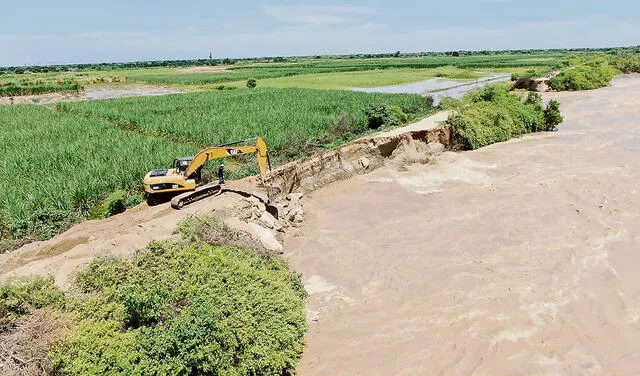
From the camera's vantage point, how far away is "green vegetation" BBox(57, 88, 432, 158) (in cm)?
1916

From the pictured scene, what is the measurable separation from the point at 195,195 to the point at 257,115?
507 inches

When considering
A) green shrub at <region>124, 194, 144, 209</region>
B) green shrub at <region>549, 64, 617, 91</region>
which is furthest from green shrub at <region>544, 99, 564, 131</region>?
green shrub at <region>124, 194, 144, 209</region>

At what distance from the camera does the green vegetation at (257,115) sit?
1916 cm

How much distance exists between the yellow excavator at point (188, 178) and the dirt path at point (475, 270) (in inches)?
106

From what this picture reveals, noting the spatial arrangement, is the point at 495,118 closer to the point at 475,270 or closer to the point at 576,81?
the point at 475,270

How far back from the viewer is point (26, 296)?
6461mm

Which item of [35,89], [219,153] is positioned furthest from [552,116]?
[35,89]

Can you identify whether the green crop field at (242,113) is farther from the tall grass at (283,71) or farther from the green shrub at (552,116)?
the tall grass at (283,71)

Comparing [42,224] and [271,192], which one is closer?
[42,224]

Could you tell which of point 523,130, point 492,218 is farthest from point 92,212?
point 523,130

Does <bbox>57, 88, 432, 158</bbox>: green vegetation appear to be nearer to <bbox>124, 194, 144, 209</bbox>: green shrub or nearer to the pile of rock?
the pile of rock

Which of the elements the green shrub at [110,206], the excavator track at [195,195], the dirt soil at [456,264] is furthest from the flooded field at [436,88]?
the green shrub at [110,206]

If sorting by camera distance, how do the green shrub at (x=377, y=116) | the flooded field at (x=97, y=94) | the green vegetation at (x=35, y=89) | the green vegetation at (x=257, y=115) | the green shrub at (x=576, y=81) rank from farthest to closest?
1. the green vegetation at (x=35, y=89)
2. the flooded field at (x=97, y=94)
3. the green shrub at (x=576, y=81)
4. the green shrub at (x=377, y=116)
5. the green vegetation at (x=257, y=115)

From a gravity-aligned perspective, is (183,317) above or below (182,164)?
below
